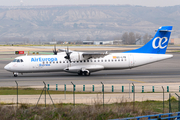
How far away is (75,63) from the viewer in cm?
4144

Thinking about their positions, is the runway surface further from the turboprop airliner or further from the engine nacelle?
the engine nacelle

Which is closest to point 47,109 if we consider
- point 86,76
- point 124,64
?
point 86,76

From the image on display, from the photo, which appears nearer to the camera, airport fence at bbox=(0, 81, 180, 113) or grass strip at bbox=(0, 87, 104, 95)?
airport fence at bbox=(0, 81, 180, 113)

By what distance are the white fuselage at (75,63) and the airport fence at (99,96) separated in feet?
35.7

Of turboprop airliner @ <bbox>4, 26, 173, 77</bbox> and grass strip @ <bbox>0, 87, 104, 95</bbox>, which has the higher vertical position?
turboprop airliner @ <bbox>4, 26, 173, 77</bbox>

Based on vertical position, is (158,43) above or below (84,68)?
above

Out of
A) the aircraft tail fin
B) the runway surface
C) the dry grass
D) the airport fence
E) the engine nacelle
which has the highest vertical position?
the aircraft tail fin

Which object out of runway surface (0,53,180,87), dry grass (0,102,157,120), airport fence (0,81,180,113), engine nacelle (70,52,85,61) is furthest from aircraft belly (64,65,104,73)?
dry grass (0,102,157,120)

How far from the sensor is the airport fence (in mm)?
22953

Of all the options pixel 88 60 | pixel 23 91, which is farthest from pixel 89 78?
pixel 23 91

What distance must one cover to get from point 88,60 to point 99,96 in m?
17.2

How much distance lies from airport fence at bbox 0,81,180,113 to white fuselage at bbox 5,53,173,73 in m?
10.9

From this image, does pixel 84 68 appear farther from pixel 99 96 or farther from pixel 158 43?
pixel 99 96

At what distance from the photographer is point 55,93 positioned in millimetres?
26953
